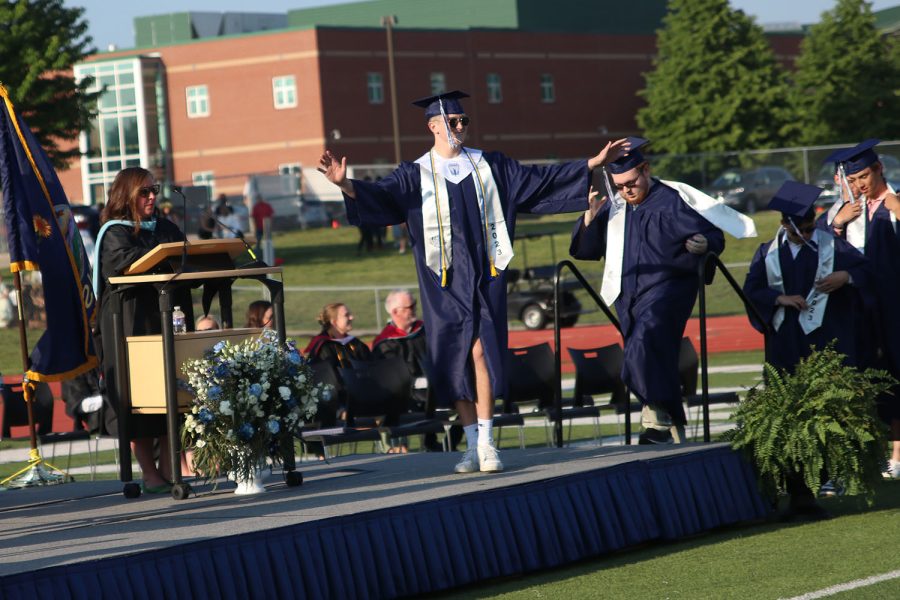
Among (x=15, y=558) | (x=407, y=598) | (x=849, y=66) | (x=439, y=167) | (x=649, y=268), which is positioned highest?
(x=849, y=66)

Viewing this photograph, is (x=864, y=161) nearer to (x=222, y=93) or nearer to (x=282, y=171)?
(x=282, y=171)

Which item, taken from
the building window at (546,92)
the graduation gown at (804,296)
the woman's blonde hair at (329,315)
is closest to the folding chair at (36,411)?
the woman's blonde hair at (329,315)

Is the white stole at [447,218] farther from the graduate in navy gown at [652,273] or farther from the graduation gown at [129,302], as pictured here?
the graduation gown at [129,302]

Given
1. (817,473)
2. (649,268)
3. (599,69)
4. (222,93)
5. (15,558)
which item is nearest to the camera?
(15,558)

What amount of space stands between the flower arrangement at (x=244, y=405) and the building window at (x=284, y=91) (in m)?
50.9

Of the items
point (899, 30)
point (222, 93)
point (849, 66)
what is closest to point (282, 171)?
point (222, 93)

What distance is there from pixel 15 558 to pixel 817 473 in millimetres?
4048

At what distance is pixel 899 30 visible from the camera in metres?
Result: 65.9

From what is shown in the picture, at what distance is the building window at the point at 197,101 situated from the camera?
60.0 metres

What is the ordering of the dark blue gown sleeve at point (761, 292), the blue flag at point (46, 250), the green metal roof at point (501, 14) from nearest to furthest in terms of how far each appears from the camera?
the blue flag at point (46, 250) → the dark blue gown sleeve at point (761, 292) → the green metal roof at point (501, 14)

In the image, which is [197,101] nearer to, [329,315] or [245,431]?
[329,315]

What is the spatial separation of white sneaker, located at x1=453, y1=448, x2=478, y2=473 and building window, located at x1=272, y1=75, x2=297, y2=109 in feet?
166

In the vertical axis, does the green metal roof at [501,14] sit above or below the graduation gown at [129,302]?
above

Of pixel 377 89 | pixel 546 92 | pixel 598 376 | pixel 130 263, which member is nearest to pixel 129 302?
pixel 130 263
